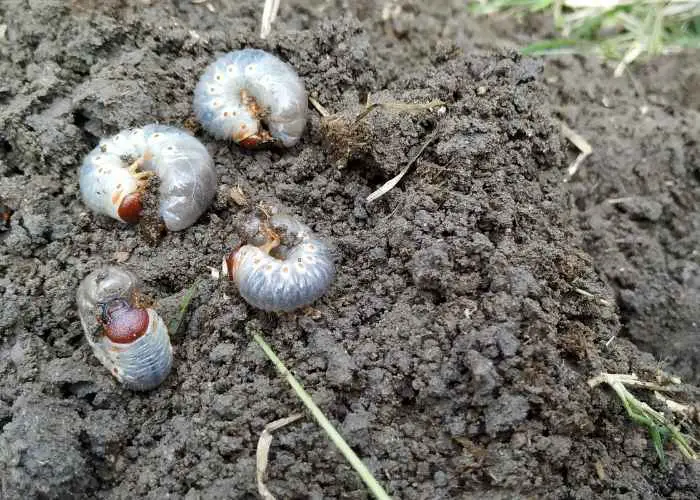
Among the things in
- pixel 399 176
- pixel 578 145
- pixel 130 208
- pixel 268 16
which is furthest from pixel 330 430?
pixel 268 16

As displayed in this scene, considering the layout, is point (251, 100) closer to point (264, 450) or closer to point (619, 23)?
point (264, 450)

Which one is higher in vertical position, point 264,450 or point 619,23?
point 619,23

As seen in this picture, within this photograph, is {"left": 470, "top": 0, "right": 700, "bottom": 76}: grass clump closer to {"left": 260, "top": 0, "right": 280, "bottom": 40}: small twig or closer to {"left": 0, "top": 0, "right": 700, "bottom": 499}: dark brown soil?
{"left": 0, "top": 0, "right": 700, "bottom": 499}: dark brown soil

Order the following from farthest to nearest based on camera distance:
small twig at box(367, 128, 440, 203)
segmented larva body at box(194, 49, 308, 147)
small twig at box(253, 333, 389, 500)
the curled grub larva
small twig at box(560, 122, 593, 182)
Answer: small twig at box(560, 122, 593, 182) → segmented larva body at box(194, 49, 308, 147) → small twig at box(367, 128, 440, 203) → the curled grub larva → small twig at box(253, 333, 389, 500)

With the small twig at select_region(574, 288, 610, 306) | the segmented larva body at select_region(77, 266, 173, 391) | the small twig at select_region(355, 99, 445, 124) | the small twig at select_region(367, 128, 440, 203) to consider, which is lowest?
the segmented larva body at select_region(77, 266, 173, 391)

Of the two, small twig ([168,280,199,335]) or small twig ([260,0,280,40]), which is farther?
small twig ([260,0,280,40])

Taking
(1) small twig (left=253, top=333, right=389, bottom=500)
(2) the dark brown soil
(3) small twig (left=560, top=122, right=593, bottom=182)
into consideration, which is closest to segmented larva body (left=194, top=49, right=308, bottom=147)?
(2) the dark brown soil

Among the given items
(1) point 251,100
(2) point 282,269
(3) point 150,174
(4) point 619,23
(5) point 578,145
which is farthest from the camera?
(4) point 619,23
